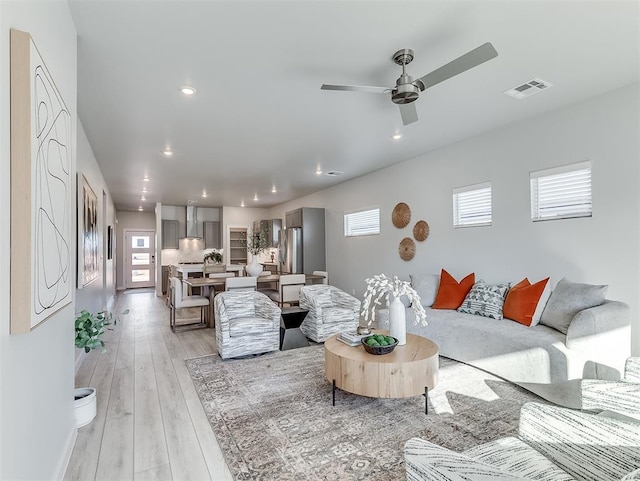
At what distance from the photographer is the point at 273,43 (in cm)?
240

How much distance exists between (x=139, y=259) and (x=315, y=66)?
1158 cm

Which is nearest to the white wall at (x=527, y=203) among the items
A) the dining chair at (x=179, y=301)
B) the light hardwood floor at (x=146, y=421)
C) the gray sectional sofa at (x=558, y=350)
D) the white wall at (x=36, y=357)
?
the gray sectional sofa at (x=558, y=350)

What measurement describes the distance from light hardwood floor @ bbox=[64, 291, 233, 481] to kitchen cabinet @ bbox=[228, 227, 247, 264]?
666 cm

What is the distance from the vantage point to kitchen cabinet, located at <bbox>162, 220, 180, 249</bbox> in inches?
416

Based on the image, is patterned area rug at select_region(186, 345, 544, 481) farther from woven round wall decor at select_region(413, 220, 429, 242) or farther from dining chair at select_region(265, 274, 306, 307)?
dining chair at select_region(265, 274, 306, 307)

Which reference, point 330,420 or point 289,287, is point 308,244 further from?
point 330,420

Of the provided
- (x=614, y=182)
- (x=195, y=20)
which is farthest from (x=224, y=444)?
(x=614, y=182)

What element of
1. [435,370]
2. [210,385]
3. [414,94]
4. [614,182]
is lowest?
[210,385]

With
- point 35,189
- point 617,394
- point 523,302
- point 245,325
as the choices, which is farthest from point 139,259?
point 617,394

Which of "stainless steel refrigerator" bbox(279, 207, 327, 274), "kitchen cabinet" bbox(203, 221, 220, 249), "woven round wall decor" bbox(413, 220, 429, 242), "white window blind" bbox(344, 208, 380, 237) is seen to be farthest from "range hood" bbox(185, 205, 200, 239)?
"woven round wall decor" bbox(413, 220, 429, 242)

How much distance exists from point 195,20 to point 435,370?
308 cm

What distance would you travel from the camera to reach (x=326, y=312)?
4812 millimetres

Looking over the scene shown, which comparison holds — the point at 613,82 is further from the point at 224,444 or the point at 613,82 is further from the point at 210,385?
the point at 210,385

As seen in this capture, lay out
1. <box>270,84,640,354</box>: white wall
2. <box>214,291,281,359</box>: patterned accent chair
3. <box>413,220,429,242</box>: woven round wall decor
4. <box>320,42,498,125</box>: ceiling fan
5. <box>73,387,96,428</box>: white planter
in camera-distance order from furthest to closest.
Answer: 1. <box>413,220,429,242</box>: woven round wall decor
2. <box>214,291,281,359</box>: patterned accent chair
3. <box>270,84,640,354</box>: white wall
4. <box>73,387,96,428</box>: white planter
5. <box>320,42,498,125</box>: ceiling fan
